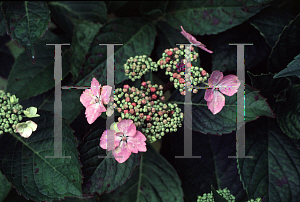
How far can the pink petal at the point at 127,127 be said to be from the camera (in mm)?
645

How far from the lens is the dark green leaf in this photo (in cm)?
93

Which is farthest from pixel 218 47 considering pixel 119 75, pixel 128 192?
pixel 128 192

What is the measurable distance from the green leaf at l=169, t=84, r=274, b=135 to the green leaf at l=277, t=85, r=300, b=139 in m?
0.12

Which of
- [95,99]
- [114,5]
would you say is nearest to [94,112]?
[95,99]

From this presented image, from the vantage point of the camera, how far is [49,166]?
74 centimetres

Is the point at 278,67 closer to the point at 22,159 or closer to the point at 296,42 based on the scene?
the point at 296,42

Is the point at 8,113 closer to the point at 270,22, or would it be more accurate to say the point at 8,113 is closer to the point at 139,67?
the point at 139,67

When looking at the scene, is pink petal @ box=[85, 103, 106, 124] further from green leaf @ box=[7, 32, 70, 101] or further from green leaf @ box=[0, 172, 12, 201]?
green leaf @ box=[0, 172, 12, 201]

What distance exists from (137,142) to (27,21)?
47 centimetres

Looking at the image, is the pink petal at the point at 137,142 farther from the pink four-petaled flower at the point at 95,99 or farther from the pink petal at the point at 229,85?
the pink petal at the point at 229,85

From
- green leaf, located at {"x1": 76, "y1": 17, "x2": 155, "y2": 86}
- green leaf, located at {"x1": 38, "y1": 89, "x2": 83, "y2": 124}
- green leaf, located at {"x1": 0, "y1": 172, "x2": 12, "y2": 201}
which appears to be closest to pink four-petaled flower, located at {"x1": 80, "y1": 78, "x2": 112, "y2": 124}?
green leaf, located at {"x1": 76, "y1": 17, "x2": 155, "y2": 86}

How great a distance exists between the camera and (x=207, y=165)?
0.97m

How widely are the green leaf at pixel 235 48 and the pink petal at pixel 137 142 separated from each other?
1.28 ft

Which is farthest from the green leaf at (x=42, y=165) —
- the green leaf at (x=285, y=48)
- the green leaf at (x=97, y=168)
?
the green leaf at (x=285, y=48)
